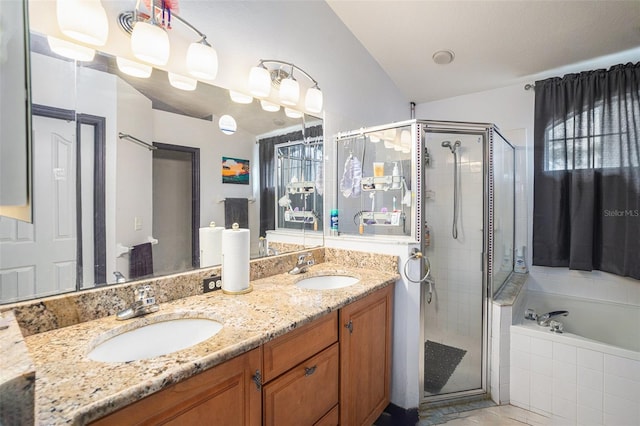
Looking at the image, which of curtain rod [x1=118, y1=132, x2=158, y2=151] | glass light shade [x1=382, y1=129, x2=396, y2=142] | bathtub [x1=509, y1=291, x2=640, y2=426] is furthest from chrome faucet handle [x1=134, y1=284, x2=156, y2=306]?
bathtub [x1=509, y1=291, x2=640, y2=426]

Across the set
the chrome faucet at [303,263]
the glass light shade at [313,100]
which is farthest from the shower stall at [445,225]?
the chrome faucet at [303,263]

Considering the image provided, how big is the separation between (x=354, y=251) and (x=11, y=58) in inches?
69.2

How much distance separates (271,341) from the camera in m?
0.97

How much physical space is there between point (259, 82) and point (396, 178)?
1.05 meters

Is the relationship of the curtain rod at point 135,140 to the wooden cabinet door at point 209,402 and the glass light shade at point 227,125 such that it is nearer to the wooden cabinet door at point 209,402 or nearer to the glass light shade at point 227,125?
the glass light shade at point 227,125

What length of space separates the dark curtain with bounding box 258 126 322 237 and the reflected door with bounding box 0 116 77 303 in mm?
878

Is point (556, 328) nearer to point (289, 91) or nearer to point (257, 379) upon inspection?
point (257, 379)

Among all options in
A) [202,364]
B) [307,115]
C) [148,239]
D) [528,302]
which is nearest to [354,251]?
[307,115]

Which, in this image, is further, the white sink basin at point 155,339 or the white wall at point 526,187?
the white wall at point 526,187

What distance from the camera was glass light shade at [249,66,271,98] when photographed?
5.27ft

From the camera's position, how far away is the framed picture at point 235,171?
1534mm

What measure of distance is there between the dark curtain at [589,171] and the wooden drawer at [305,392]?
8.10ft

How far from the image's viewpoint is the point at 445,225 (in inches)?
99.7

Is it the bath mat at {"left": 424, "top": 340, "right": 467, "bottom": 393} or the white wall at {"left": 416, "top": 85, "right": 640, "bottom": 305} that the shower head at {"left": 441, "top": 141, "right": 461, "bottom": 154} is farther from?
the bath mat at {"left": 424, "top": 340, "right": 467, "bottom": 393}
